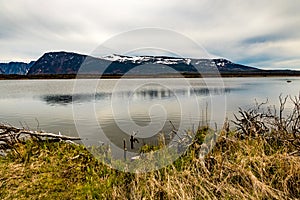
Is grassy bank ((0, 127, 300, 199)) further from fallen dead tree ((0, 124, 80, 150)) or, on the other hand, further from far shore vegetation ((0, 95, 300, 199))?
fallen dead tree ((0, 124, 80, 150))

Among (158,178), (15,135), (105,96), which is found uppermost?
(15,135)

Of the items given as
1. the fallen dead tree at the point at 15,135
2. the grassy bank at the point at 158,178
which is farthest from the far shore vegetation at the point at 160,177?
the fallen dead tree at the point at 15,135

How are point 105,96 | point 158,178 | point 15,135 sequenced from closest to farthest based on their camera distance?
point 158,178 < point 15,135 < point 105,96

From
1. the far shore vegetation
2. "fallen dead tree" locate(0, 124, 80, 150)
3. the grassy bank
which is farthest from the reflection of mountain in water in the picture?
the grassy bank

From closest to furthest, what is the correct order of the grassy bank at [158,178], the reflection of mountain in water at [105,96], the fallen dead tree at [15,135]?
the grassy bank at [158,178], the fallen dead tree at [15,135], the reflection of mountain in water at [105,96]

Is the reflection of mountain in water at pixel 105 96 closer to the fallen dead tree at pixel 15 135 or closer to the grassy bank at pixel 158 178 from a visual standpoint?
the fallen dead tree at pixel 15 135

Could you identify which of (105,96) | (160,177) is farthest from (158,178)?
(105,96)

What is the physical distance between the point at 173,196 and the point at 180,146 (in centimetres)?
237

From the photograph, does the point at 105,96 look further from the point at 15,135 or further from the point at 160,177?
the point at 160,177

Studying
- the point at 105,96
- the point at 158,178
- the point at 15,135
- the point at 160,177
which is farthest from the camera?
the point at 105,96

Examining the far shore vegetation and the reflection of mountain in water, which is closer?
the far shore vegetation

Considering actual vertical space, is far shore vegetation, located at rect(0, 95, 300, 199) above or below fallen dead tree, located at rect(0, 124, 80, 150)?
below

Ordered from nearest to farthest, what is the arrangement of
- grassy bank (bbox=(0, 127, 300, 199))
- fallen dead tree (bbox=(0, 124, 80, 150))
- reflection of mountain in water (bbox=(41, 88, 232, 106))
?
grassy bank (bbox=(0, 127, 300, 199)) < fallen dead tree (bbox=(0, 124, 80, 150)) < reflection of mountain in water (bbox=(41, 88, 232, 106))

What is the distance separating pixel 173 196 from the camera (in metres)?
3.72
